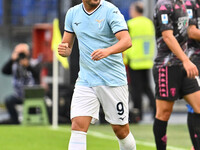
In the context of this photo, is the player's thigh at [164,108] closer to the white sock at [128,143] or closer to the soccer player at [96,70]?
the white sock at [128,143]

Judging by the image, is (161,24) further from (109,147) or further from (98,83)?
(109,147)

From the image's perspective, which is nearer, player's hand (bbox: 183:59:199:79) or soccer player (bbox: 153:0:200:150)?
player's hand (bbox: 183:59:199:79)

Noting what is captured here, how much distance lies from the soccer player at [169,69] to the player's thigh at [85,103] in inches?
41.9

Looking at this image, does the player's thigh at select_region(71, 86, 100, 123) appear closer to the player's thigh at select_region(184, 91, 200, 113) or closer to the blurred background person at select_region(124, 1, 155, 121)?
the player's thigh at select_region(184, 91, 200, 113)

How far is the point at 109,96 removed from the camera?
6.84m

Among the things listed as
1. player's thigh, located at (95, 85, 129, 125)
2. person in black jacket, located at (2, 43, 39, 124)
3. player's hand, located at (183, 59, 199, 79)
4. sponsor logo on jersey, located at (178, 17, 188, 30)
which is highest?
sponsor logo on jersey, located at (178, 17, 188, 30)

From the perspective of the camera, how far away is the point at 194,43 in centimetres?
804

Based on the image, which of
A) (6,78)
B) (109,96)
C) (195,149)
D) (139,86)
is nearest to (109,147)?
(195,149)

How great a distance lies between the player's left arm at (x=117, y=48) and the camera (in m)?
6.32

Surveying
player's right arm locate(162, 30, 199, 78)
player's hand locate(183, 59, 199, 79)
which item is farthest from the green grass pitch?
player's hand locate(183, 59, 199, 79)

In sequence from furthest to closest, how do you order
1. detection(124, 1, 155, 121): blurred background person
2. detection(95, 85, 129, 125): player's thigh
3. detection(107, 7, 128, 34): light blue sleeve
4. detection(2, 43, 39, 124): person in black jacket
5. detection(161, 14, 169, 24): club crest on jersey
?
detection(2, 43, 39, 124): person in black jacket
detection(124, 1, 155, 121): blurred background person
detection(161, 14, 169, 24): club crest on jersey
detection(95, 85, 129, 125): player's thigh
detection(107, 7, 128, 34): light blue sleeve

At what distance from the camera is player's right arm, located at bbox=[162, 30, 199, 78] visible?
23.4 ft

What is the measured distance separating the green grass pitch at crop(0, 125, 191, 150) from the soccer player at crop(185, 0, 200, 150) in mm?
2013

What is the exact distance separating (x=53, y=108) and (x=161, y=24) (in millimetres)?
6362
